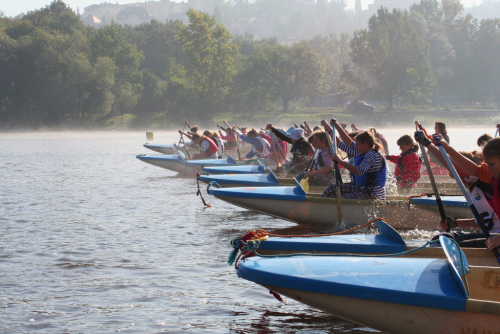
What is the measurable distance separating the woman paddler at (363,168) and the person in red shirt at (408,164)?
151cm

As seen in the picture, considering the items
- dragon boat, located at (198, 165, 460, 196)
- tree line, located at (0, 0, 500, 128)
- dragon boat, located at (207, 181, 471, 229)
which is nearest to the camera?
dragon boat, located at (207, 181, 471, 229)

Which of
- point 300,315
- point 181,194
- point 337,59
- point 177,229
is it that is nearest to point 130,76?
point 337,59

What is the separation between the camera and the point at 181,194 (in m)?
16.3

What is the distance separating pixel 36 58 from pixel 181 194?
5525 centimetres

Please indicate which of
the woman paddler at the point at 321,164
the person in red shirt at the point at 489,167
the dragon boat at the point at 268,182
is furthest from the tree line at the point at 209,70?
the person in red shirt at the point at 489,167

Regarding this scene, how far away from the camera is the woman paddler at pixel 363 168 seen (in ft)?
27.1

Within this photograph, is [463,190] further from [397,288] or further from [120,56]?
[120,56]

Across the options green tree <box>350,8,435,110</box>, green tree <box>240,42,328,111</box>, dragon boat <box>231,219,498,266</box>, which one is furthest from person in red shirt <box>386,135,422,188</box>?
green tree <box>240,42,328,111</box>

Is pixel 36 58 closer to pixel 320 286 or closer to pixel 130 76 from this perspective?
pixel 130 76

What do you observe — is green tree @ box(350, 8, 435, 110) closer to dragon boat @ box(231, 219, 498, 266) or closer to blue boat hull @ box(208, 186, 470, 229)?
blue boat hull @ box(208, 186, 470, 229)

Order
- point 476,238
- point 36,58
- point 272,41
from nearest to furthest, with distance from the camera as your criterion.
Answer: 1. point 476,238
2. point 36,58
3. point 272,41

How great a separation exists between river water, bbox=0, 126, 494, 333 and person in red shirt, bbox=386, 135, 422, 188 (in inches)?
83.1

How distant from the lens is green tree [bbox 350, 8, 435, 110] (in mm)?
66375

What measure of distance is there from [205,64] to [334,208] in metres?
66.4
